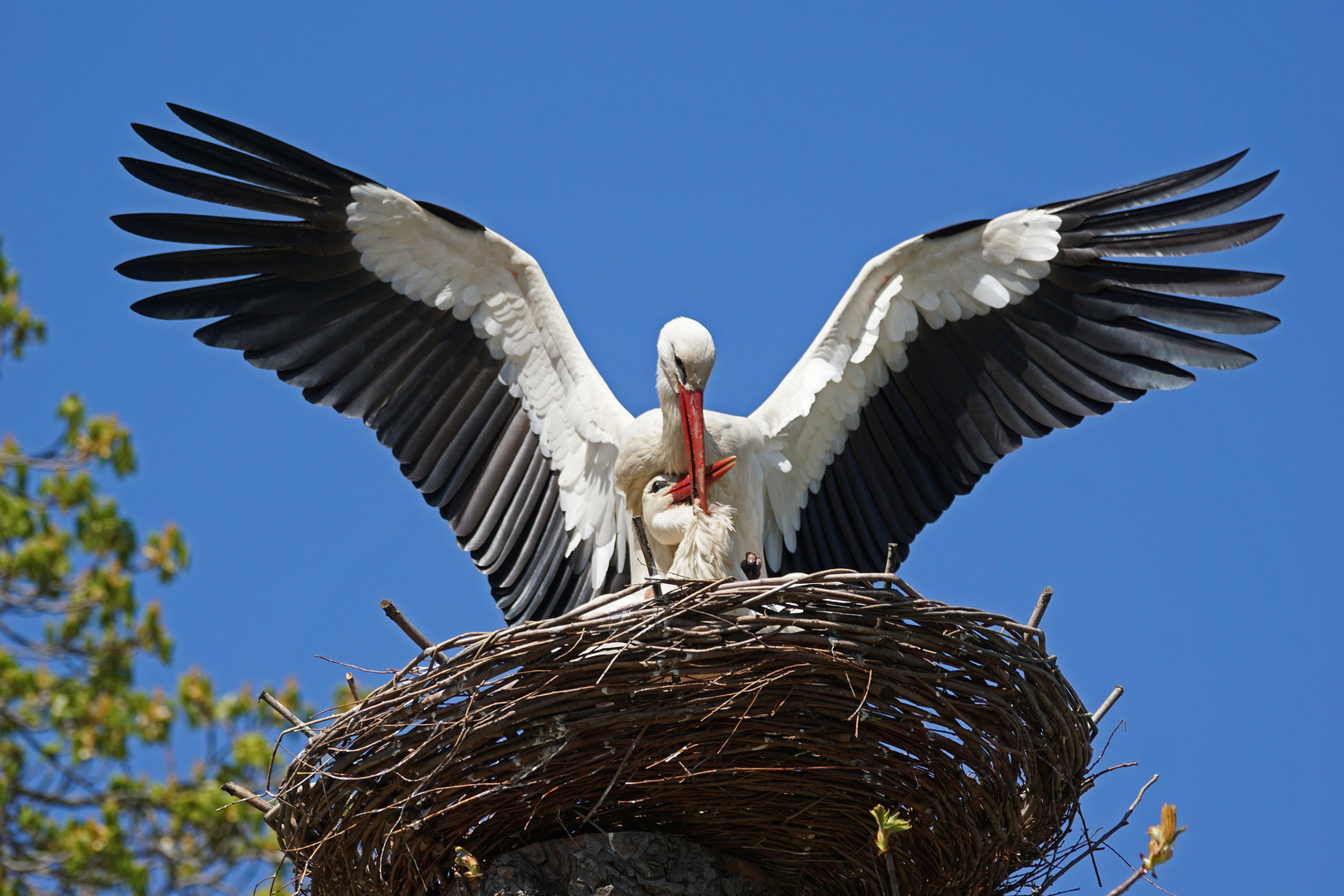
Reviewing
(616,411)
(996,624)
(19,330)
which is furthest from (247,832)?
(996,624)

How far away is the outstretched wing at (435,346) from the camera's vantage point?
16.3 ft

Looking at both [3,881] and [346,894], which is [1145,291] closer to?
[346,894]

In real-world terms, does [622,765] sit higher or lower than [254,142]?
lower

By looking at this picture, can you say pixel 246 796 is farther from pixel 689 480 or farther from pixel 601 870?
pixel 689 480

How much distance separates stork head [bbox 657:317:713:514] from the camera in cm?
480

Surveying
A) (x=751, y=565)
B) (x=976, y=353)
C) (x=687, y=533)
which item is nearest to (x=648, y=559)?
(x=751, y=565)

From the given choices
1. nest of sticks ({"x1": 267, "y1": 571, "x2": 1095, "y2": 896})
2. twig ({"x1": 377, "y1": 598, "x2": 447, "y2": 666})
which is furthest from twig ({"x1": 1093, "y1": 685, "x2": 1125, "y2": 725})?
twig ({"x1": 377, "y1": 598, "x2": 447, "y2": 666})

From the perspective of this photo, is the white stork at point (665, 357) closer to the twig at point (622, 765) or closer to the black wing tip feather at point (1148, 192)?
the black wing tip feather at point (1148, 192)

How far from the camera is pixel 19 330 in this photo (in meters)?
9.80

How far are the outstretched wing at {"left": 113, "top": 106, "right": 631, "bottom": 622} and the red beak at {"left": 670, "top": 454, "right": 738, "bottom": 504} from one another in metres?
0.45

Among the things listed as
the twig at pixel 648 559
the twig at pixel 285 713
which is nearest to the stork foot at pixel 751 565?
the twig at pixel 648 559

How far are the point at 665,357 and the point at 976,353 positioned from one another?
124 cm

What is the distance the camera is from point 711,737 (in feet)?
12.2

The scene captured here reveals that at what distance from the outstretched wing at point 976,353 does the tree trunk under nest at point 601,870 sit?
5.66ft
